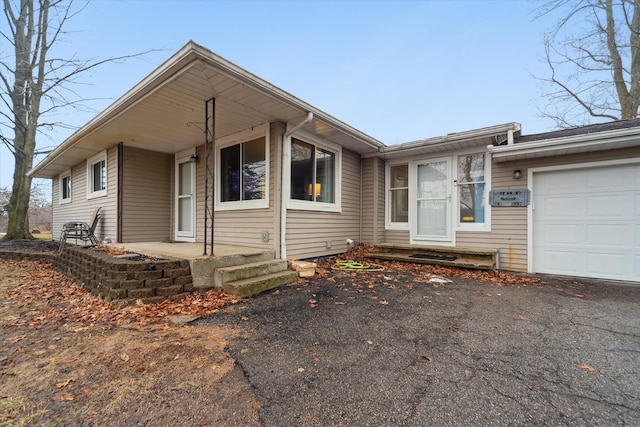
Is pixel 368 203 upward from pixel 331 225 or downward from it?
upward

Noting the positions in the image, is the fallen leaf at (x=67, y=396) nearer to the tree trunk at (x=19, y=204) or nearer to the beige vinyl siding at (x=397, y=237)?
the beige vinyl siding at (x=397, y=237)

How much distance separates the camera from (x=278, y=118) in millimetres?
4949

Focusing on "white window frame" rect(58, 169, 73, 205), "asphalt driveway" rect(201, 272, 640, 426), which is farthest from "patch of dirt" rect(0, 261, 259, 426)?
"white window frame" rect(58, 169, 73, 205)

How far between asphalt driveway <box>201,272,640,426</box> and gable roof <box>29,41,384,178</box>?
9.48 feet

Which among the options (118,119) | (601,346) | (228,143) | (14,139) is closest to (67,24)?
(14,139)

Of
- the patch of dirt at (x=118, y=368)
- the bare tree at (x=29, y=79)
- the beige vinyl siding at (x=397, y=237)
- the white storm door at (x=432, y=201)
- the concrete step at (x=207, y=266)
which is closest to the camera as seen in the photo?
the patch of dirt at (x=118, y=368)

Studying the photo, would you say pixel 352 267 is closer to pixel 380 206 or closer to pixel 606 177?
pixel 380 206

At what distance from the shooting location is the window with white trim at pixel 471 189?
5902 mm

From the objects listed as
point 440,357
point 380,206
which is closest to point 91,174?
point 380,206

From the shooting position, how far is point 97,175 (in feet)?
25.8

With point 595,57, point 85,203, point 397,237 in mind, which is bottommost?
point 397,237

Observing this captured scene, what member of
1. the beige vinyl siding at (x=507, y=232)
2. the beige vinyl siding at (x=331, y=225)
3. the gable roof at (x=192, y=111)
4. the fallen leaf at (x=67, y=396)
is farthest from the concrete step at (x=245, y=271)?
the beige vinyl siding at (x=507, y=232)

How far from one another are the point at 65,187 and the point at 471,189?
13419 millimetres

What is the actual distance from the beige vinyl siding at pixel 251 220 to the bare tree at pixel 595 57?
1098 cm
